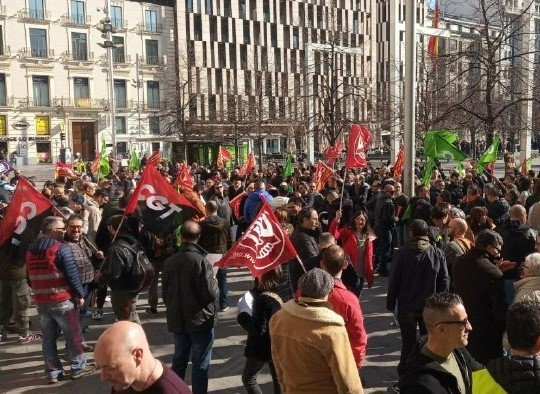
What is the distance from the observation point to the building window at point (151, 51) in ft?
194

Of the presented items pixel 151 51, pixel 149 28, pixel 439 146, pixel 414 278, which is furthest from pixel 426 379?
pixel 149 28

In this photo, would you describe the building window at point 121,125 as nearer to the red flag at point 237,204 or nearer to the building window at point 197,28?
the building window at point 197,28

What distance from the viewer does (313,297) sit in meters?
3.49

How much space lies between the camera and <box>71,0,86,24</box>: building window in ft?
177

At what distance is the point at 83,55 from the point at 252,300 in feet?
182

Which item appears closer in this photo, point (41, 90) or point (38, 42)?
point (38, 42)

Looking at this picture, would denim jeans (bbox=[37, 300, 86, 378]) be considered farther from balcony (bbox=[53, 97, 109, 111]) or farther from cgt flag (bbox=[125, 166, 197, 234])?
balcony (bbox=[53, 97, 109, 111])

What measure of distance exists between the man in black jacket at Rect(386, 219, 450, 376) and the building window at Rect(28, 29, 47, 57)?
177 ft

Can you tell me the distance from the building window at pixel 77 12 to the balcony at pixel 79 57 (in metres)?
2.95

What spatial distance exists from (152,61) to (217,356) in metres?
56.6

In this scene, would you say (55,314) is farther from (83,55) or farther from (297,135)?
(83,55)

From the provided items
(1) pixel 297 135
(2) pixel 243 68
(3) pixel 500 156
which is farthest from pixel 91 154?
(3) pixel 500 156

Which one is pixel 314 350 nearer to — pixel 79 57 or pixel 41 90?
pixel 41 90

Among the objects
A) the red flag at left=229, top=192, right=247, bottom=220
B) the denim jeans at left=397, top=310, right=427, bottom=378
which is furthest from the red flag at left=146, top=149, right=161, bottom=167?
the denim jeans at left=397, top=310, right=427, bottom=378
